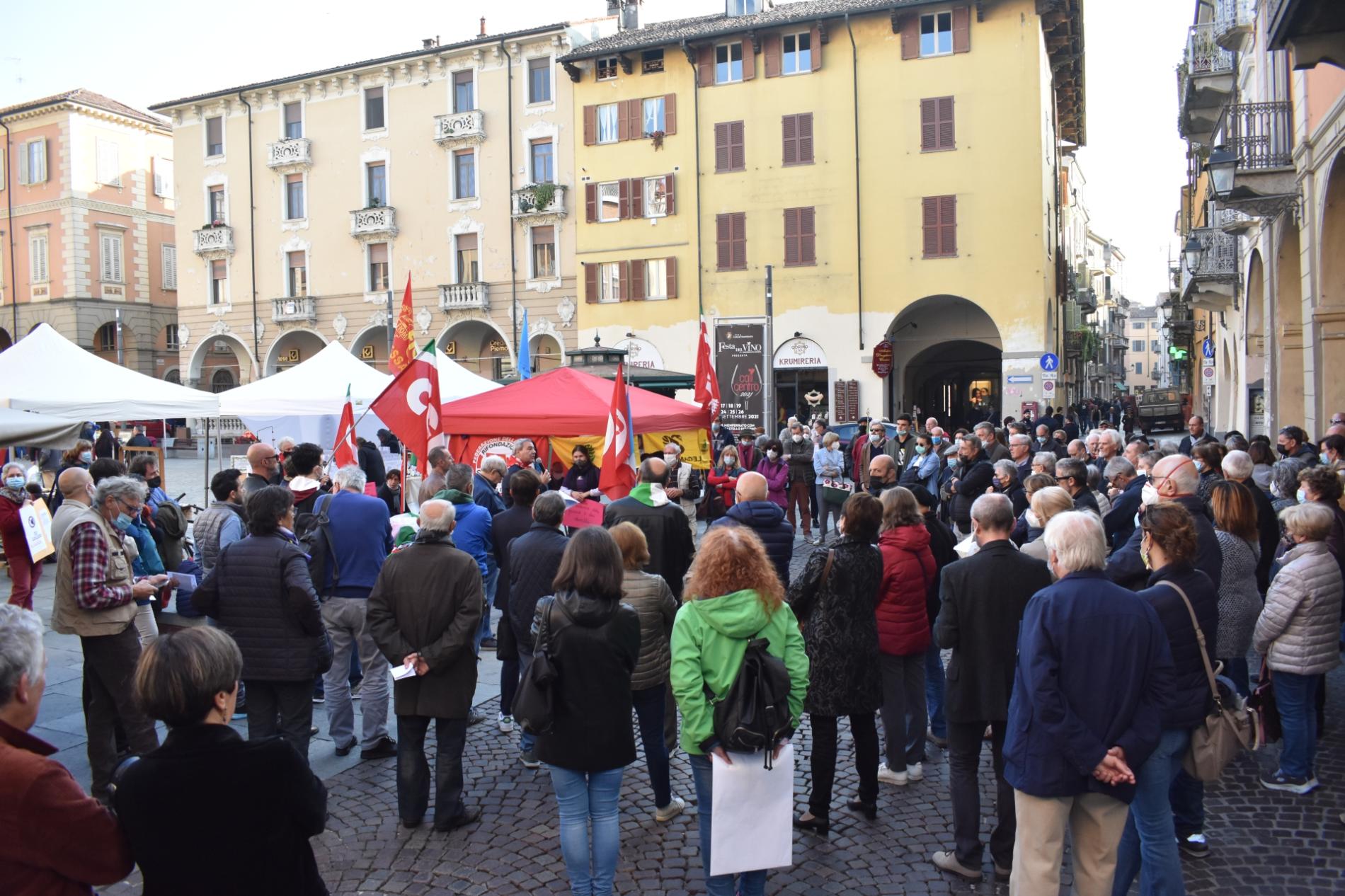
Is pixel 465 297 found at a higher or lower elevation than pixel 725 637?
higher

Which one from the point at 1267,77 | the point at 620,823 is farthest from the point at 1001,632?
the point at 1267,77

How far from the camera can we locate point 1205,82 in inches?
823

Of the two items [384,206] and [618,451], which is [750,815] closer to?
[618,451]

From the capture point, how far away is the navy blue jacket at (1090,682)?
3.49 metres

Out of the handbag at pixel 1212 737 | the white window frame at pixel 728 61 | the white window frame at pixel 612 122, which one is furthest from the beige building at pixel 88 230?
the handbag at pixel 1212 737

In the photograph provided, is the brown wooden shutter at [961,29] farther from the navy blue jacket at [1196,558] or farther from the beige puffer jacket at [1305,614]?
the beige puffer jacket at [1305,614]

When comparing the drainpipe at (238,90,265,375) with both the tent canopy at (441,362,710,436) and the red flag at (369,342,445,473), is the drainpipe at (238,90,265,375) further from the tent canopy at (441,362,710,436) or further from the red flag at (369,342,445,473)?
the red flag at (369,342,445,473)

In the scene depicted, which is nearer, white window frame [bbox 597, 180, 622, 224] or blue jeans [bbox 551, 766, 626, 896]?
blue jeans [bbox 551, 766, 626, 896]

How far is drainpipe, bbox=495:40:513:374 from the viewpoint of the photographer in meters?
32.9

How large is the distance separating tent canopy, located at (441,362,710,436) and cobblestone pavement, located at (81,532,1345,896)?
5.00 metres

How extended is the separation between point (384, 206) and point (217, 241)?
24.5 ft

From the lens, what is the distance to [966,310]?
3044 cm

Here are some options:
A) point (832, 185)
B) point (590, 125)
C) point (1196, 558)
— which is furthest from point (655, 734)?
point (590, 125)

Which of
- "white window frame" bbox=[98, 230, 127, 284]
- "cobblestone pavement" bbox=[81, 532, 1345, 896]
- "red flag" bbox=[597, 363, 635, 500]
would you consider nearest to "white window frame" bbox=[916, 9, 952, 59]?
"red flag" bbox=[597, 363, 635, 500]
